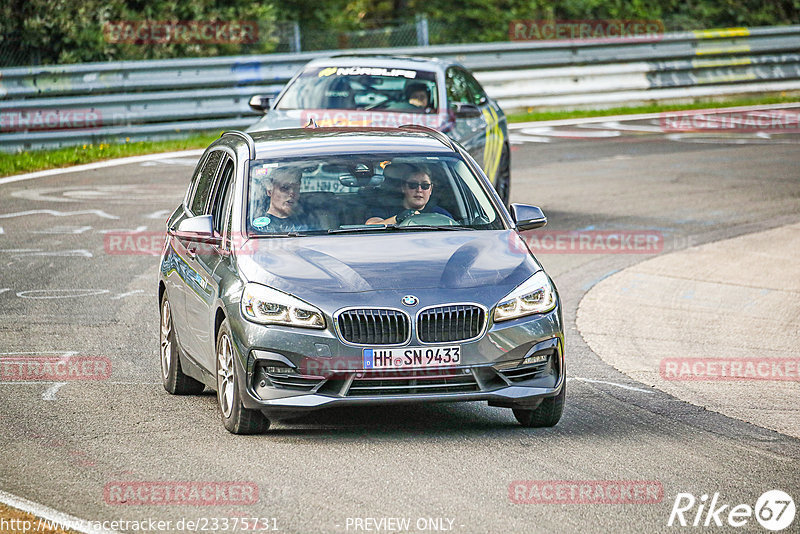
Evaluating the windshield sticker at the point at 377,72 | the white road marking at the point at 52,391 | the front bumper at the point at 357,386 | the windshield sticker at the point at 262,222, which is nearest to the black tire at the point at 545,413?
the front bumper at the point at 357,386

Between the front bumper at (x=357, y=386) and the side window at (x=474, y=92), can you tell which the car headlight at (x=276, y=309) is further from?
the side window at (x=474, y=92)

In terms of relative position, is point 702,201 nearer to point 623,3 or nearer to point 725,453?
point 725,453

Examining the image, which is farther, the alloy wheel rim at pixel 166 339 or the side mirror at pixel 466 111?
the side mirror at pixel 466 111

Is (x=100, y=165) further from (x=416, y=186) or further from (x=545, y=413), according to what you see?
(x=545, y=413)

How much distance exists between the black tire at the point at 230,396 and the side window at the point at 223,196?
3.14 feet

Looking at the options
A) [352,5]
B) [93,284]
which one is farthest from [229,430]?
[352,5]

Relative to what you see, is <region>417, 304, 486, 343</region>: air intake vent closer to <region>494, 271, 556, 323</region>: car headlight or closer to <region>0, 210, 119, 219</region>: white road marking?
<region>494, 271, 556, 323</region>: car headlight

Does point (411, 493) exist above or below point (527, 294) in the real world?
below

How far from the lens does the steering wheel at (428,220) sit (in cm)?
806

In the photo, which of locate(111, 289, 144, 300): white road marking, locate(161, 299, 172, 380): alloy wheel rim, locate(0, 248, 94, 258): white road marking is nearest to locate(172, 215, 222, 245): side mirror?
locate(161, 299, 172, 380): alloy wheel rim

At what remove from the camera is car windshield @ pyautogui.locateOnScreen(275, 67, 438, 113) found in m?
15.2

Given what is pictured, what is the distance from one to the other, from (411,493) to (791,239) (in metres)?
9.58

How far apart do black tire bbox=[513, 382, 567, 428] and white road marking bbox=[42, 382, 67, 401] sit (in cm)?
285

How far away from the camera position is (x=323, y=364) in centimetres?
699
